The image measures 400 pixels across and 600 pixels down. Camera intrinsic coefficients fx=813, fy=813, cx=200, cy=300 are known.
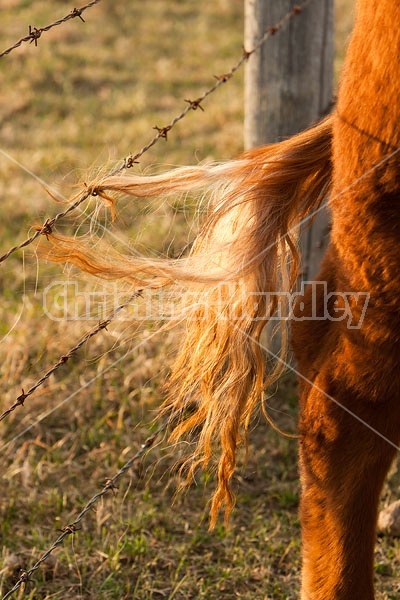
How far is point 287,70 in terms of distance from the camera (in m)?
3.21

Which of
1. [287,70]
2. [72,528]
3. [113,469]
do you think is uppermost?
[287,70]

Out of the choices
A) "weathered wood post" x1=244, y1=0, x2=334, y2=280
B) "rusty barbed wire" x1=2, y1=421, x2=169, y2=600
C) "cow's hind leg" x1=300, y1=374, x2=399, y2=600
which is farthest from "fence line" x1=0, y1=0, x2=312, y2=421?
"cow's hind leg" x1=300, y1=374, x2=399, y2=600

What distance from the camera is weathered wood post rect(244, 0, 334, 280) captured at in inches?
123

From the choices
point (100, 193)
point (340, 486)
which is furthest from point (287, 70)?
point (340, 486)

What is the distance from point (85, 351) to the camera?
11.1ft

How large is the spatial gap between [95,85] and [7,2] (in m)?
2.79

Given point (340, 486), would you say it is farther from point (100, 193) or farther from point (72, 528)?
point (100, 193)

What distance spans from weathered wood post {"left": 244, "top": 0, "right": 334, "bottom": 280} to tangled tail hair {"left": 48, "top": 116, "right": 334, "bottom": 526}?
Result: 115 centimetres

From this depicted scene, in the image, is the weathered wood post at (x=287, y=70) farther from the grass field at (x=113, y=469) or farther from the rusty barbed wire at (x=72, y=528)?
the rusty barbed wire at (x=72, y=528)

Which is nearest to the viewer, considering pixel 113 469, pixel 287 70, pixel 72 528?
pixel 72 528

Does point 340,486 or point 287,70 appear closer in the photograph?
point 340,486

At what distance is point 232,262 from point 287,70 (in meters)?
1.51

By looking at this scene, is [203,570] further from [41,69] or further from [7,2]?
[7,2]

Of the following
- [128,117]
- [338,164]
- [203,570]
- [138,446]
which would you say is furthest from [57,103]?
[338,164]
